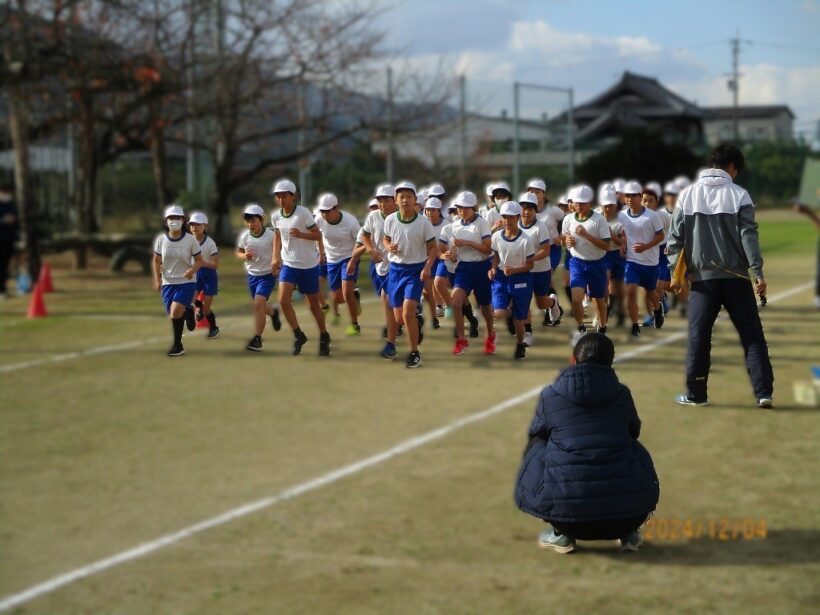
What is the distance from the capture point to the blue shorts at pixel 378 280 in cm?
1681

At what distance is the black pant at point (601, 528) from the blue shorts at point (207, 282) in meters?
4.68

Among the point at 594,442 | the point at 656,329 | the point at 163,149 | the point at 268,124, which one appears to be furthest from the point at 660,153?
the point at 594,442

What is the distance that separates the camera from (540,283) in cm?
1620

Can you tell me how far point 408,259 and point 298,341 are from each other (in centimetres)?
166

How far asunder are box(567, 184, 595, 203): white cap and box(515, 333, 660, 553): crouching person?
162 centimetres

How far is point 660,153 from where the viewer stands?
30188 mm

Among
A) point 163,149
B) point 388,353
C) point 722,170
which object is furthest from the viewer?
point 163,149

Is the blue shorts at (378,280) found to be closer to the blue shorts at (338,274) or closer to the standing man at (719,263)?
the blue shorts at (338,274)

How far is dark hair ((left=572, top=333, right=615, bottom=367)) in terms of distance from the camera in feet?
45.6

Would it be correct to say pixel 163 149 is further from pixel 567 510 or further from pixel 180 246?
pixel 567 510

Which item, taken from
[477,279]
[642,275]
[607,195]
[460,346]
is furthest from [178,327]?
[642,275]

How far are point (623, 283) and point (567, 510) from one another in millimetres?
3472

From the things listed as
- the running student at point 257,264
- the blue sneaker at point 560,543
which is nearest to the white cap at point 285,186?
the running student at point 257,264

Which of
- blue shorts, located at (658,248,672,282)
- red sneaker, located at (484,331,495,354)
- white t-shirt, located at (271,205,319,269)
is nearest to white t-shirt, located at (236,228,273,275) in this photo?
white t-shirt, located at (271,205,319,269)
